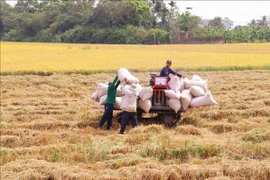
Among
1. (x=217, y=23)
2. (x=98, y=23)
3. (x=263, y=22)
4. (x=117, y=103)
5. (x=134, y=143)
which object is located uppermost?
(x=98, y=23)

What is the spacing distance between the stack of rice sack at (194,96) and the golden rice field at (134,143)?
0.41 metres

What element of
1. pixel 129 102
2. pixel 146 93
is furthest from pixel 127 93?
pixel 146 93

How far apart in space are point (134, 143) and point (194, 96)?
1.99 metres

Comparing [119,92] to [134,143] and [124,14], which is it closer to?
[134,143]

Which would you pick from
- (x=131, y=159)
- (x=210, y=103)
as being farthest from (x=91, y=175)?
(x=210, y=103)

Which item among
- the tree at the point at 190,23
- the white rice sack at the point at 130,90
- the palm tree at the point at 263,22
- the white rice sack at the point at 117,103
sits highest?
the tree at the point at 190,23

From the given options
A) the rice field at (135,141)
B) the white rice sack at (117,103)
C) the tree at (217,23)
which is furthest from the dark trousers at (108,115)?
the tree at (217,23)

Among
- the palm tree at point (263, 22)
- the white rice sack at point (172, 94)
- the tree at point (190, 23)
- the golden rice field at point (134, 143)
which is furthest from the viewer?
the tree at point (190, 23)

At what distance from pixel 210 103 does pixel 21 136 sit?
3.49 m

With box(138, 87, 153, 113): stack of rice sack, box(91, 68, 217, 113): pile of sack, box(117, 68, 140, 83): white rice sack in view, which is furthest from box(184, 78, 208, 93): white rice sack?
box(117, 68, 140, 83): white rice sack

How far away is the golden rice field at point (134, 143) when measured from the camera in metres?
4.87

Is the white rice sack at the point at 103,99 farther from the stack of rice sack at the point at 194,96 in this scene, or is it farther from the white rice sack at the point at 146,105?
the stack of rice sack at the point at 194,96

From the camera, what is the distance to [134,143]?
249 inches

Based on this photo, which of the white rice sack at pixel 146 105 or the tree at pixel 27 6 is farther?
the tree at pixel 27 6
